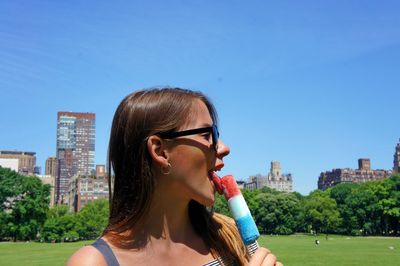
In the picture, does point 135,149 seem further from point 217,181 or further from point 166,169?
point 217,181

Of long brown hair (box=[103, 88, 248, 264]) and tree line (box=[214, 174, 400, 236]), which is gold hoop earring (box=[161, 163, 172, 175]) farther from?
tree line (box=[214, 174, 400, 236])


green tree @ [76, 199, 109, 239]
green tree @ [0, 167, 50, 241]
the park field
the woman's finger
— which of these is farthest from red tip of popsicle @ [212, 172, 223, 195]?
green tree @ [76, 199, 109, 239]

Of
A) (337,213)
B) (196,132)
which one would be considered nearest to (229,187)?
(196,132)

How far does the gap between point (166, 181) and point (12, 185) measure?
69418mm

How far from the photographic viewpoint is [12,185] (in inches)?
2601

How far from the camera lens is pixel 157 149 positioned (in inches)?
92.6

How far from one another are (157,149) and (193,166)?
0.20 m

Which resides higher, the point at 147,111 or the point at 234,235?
the point at 147,111

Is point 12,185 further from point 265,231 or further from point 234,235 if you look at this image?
point 234,235

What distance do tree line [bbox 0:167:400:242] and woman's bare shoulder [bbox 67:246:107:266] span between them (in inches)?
2734

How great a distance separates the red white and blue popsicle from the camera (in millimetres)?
2311

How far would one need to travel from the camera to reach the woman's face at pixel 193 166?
2.34 m

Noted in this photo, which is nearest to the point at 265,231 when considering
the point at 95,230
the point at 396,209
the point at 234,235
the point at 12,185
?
the point at 396,209

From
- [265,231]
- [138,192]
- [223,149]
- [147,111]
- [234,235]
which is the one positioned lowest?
[265,231]
